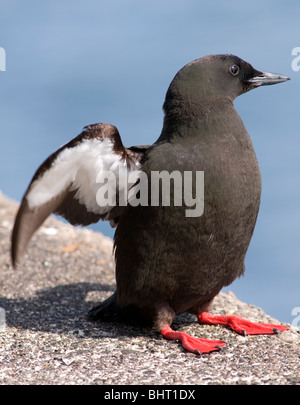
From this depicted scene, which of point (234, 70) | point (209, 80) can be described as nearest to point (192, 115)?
point (209, 80)

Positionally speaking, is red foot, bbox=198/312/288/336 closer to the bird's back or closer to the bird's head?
the bird's back

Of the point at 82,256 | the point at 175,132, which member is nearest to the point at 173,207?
the point at 175,132

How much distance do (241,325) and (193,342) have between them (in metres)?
0.67

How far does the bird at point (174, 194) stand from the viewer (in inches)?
169

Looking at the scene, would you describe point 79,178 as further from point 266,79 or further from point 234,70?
point 266,79

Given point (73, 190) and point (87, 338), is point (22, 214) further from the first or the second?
point (87, 338)

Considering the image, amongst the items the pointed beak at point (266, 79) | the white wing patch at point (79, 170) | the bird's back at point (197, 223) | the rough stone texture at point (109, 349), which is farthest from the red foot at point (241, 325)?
the pointed beak at point (266, 79)

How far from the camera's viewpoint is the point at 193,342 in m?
4.56

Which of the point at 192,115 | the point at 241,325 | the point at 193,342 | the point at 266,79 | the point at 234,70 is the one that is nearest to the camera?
the point at 192,115

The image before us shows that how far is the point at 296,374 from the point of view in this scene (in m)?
4.04

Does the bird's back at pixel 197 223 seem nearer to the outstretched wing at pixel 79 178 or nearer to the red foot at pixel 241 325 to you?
the outstretched wing at pixel 79 178

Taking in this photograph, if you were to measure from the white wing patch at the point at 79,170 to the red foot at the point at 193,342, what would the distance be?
1257mm

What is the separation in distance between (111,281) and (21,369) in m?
3.38

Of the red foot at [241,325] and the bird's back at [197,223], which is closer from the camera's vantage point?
the bird's back at [197,223]
